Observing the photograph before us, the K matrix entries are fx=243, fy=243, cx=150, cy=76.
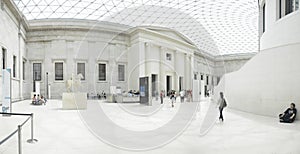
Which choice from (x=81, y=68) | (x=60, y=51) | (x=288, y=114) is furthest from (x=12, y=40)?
(x=288, y=114)

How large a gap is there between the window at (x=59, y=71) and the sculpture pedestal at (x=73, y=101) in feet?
79.5

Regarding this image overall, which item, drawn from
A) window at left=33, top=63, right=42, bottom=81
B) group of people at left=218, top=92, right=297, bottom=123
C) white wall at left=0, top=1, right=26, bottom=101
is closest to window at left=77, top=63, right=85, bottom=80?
window at left=33, top=63, right=42, bottom=81

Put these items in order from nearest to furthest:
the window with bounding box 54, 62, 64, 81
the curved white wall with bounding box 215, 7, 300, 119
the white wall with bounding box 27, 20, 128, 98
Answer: the curved white wall with bounding box 215, 7, 300, 119 < the white wall with bounding box 27, 20, 128, 98 < the window with bounding box 54, 62, 64, 81

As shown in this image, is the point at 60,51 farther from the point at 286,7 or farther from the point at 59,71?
the point at 286,7

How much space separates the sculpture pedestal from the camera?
2345cm

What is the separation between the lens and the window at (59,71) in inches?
1825

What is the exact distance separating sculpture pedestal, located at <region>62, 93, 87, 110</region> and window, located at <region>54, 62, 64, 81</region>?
79.5 ft

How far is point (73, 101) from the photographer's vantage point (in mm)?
23672

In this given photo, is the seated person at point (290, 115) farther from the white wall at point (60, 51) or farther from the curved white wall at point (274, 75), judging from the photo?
the white wall at point (60, 51)

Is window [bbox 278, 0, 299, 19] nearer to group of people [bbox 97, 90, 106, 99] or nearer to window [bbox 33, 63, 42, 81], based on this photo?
group of people [bbox 97, 90, 106, 99]

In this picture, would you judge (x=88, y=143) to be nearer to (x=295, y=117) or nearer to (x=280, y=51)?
(x=295, y=117)

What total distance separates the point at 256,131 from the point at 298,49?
8.23 m

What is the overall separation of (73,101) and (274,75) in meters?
18.0

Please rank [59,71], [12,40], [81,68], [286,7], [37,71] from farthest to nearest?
[81,68]
[59,71]
[37,71]
[12,40]
[286,7]
